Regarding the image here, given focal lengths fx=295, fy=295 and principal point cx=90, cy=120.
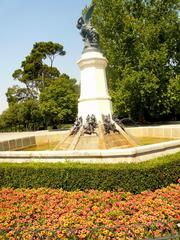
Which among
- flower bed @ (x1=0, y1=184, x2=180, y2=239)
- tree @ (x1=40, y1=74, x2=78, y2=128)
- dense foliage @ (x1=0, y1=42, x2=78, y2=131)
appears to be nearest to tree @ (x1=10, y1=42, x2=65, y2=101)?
dense foliage @ (x1=0, y1=42, x2=78, y2=131)

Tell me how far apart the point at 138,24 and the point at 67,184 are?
21.1 meters

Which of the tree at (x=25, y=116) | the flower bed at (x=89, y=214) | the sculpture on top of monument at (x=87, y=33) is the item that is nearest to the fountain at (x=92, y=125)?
the sculpture on top of monument at (x=87, y=33)

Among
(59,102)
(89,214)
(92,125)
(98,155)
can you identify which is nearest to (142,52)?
(59,102)

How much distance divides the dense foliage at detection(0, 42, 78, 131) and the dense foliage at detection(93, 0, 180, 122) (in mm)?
9244

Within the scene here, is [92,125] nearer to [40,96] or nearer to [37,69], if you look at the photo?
[40,96]

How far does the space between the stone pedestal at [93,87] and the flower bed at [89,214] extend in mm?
5205

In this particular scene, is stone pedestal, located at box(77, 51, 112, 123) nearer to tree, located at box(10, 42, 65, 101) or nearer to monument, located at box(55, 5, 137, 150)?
monument, located at box(55, 5, 137, 150)

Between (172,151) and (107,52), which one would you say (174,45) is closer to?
(107,52)

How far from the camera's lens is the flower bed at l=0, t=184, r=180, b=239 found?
5207 millimetres

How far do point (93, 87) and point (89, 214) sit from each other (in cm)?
717

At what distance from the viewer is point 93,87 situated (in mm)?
12344

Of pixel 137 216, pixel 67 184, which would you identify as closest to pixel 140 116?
pixel 67 184

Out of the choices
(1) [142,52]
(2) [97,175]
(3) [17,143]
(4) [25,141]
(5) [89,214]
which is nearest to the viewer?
(5) [89,214]

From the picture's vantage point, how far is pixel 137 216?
5.80 metres
